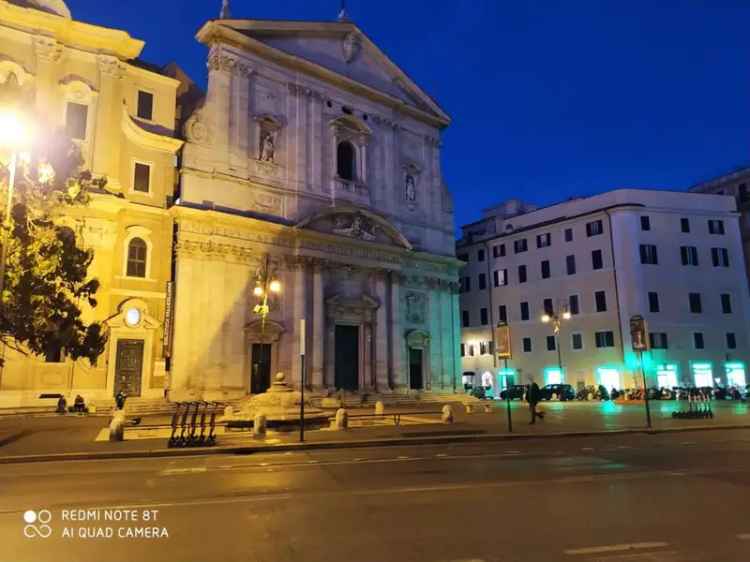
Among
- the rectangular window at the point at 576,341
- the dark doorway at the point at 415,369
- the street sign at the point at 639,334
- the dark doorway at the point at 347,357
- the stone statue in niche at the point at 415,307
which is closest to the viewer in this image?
the street sign at the point at 639,334

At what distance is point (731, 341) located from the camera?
5056 cm

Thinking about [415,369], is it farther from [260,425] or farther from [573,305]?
[260,425]

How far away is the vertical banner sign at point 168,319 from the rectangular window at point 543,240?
1470 inches

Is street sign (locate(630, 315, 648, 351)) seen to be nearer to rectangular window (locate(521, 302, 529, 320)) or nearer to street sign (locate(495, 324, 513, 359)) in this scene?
street sign (locate(495, 324, 513, 359))

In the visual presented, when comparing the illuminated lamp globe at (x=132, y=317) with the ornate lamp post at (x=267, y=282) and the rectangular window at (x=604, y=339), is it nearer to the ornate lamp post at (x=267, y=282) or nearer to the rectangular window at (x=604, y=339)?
the ornate lamp post at (x=267, y=282)

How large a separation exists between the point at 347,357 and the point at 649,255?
29761mm

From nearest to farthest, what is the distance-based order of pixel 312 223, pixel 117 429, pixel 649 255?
1. pixel 117 429
2. pixel 312 223
3. pixel 649 255

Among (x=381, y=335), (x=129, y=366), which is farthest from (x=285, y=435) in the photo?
(x=381, y=335)

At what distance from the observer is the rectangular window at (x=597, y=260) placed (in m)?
50.8

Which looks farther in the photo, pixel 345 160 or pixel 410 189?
pixel 410 189

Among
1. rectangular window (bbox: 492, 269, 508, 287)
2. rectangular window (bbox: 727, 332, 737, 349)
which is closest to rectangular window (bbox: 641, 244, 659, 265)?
rectangular window (bbox: 727, 332, 737, 349)

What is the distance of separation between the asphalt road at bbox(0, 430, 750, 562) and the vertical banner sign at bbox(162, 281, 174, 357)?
58.4 ft

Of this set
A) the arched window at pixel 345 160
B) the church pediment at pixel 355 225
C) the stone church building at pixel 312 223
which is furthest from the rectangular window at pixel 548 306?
the arched window at pixel 345 160

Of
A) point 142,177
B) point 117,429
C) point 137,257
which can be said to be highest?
point 142,177
